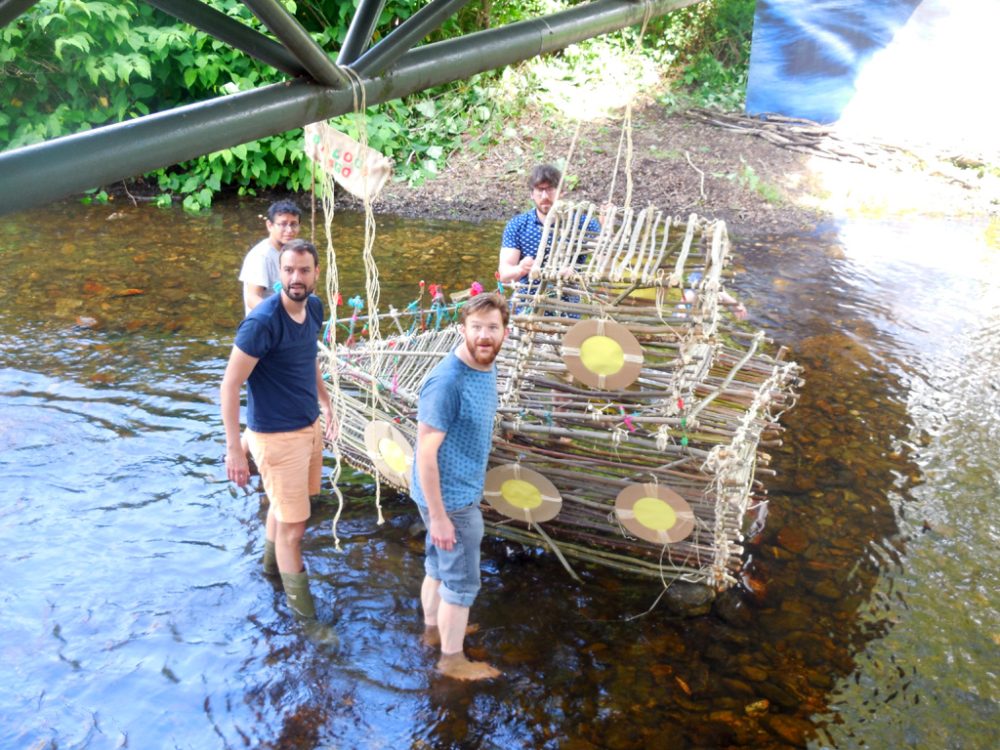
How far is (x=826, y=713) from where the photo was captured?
3307 mm

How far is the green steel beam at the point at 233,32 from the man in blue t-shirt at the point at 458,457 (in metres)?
1.09

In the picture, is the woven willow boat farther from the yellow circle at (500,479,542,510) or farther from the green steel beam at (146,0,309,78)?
the green steel beam at (146,0,309,78)

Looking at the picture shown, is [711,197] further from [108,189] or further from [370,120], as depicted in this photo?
[108,189]

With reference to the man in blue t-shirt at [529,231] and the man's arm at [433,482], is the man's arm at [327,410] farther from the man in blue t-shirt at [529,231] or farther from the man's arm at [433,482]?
the man in blue t-shirt at [529,231]

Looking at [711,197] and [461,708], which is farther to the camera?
[711,197]

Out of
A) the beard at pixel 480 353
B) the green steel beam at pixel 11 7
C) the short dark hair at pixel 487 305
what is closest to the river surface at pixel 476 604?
the beard at pixel 480 353

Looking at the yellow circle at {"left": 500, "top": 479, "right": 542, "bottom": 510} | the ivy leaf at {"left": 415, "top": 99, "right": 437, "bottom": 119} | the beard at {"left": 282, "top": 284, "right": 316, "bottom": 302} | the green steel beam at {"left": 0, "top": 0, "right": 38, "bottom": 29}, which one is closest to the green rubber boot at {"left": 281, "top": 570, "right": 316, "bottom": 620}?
the yellow circle at {"left": 500, "top": 479, "right": 542, "bottom": 510}

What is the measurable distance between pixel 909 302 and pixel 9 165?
8.01m

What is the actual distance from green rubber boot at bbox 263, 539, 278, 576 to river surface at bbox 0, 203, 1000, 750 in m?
0.07

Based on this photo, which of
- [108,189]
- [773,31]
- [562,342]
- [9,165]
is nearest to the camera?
[9,165]

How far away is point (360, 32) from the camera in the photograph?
2490 millimetres

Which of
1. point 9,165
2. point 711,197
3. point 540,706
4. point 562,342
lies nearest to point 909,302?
→ point 711,197

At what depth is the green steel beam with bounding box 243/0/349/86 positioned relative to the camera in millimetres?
1929

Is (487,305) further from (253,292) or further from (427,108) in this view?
(427,108)
